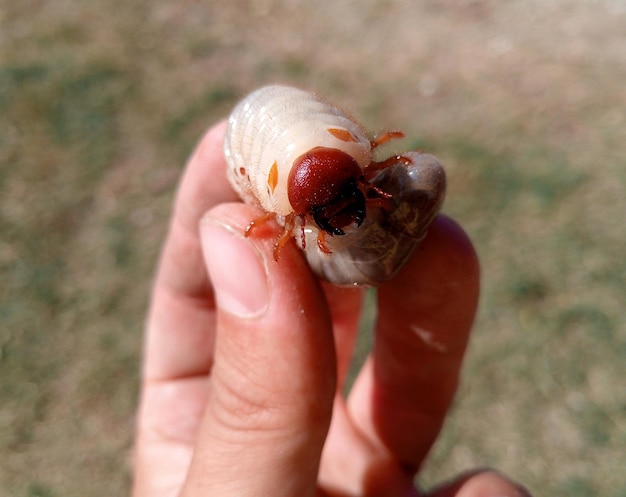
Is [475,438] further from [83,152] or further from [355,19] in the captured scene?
[355,19]

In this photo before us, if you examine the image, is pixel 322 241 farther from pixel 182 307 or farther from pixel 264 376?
pixel 182 307

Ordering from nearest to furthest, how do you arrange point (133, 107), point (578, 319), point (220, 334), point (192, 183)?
point (220, 334)
point (192, 183)
point (578, 319)
point (133, 107)

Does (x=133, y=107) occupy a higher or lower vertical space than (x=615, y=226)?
higher

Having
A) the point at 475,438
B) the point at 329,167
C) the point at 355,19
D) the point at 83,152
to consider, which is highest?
the point at 329,167

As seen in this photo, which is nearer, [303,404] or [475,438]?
[303,404]

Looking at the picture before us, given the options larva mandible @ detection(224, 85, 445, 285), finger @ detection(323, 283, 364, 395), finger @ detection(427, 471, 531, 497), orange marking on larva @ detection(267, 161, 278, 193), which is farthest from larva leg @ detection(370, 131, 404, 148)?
finger @ detection(427, 471, 531, 497)

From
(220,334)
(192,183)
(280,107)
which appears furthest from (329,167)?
(192,183)
